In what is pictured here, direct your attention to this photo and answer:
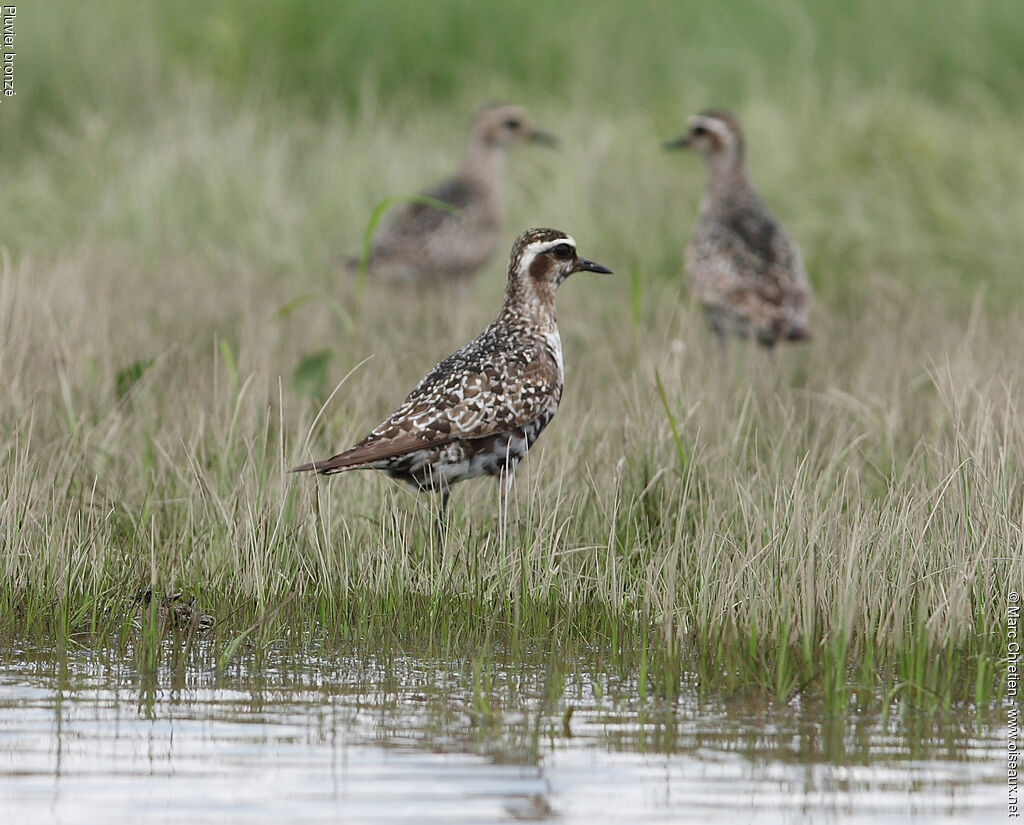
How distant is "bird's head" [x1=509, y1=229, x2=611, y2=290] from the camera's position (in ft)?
25.2

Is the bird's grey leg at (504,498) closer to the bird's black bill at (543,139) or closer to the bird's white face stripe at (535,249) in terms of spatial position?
the bird's white face stripe at (535,249)

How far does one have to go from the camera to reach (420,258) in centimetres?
1305

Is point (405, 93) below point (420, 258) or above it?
above

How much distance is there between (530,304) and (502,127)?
6.71m

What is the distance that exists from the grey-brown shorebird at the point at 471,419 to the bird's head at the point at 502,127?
678 cm

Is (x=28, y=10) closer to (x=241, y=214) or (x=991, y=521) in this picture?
(x=241, y=214)

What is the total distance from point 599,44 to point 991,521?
45.6 ft

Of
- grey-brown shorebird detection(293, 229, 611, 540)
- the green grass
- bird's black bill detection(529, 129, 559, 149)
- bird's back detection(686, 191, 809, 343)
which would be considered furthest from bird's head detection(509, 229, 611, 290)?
bird's black bill detection(529, 129, 559, 149)

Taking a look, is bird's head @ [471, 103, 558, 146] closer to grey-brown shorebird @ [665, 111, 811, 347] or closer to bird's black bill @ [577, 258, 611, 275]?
grey-brown shorebird @ [665, 111, 811, 347]

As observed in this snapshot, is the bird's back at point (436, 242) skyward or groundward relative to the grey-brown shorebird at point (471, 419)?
skyward

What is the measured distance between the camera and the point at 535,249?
771 cm

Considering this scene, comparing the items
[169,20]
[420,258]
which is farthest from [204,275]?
[169,20]

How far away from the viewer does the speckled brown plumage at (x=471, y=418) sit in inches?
266

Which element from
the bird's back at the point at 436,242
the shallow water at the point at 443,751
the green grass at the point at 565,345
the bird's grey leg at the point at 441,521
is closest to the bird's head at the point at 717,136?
the green grass at the point at 565,345
